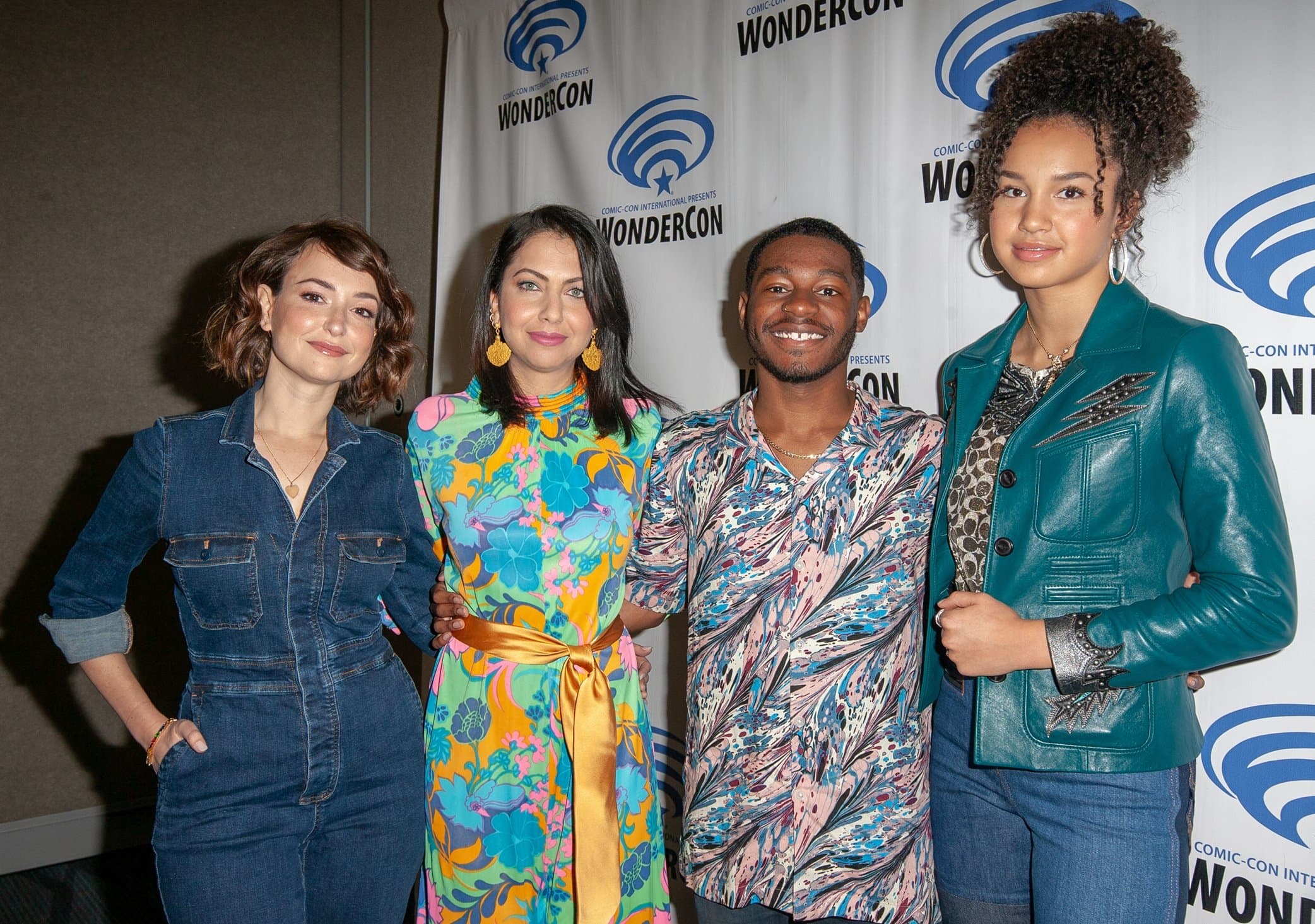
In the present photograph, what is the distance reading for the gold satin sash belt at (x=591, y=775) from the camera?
1.71m

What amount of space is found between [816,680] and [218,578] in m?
1.05

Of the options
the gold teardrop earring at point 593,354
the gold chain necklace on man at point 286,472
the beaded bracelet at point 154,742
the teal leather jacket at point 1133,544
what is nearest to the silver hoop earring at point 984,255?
the teal leather jacket at point 1133,544

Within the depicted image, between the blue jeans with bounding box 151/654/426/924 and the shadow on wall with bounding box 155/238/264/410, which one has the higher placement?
the shadow on wall with bounding box 155/238/264/410

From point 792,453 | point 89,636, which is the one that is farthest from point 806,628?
point 89,636

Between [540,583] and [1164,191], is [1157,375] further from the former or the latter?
[540,583]

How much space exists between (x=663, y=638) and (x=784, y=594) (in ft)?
4.50

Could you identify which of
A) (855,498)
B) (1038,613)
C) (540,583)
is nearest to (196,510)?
(540,583)

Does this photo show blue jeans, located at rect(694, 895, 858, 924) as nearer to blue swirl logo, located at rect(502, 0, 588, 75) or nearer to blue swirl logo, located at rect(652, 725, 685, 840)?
blue swirl logo, located at rect(652, 725, 685, 840)

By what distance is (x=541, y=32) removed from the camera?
3.38 meters

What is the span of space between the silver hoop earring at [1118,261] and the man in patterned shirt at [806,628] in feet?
1.37

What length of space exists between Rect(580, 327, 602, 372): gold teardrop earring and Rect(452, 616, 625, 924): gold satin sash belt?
22.6 inches

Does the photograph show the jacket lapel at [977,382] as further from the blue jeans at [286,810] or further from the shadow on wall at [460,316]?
the shadow on wall at [460,316]

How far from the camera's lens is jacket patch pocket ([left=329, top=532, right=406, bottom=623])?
1650 mm

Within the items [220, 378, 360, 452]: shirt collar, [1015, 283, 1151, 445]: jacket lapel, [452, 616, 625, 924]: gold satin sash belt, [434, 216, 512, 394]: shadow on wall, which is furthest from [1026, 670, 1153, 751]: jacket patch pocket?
[434, 216, 512, 394]: shadow on wall
